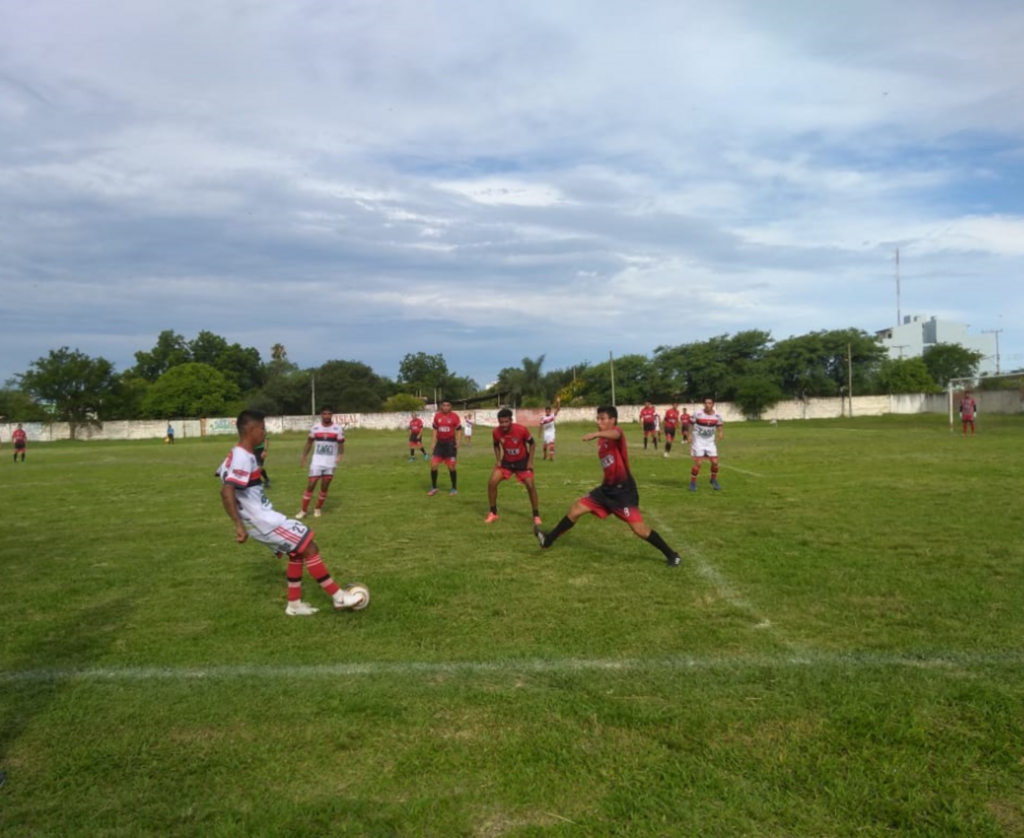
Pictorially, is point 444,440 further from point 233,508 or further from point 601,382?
point 601,382

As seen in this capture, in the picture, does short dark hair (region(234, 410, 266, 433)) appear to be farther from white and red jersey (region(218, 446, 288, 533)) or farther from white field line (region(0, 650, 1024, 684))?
white field line (region(0, 650, 1024, 684))

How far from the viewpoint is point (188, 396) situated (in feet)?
257

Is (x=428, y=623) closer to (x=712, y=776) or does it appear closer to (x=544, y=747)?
(x=544, y=747)

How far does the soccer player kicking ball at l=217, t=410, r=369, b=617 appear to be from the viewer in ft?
20.5

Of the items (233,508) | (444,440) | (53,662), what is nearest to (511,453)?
(444,440)

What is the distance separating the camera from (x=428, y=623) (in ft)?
19.8

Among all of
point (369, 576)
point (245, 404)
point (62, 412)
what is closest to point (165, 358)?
point (245, 404)

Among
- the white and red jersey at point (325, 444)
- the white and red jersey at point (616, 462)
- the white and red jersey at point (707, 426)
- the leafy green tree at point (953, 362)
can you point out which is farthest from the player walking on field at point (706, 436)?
the leafy green tree at point (953, 362)

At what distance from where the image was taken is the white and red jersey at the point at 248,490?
623 cm

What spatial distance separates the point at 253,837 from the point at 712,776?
213 cm

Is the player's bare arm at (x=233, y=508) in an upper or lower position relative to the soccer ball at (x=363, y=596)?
upper

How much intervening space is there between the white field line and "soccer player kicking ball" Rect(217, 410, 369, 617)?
4.21ft

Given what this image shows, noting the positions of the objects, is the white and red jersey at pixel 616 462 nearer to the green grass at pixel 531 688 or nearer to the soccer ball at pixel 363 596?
the green grass at pixel 531 688

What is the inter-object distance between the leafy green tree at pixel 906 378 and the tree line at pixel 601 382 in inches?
4.0
